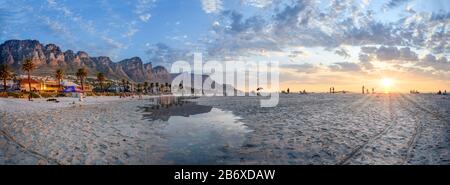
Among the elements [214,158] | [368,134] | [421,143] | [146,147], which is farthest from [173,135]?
[421,143]

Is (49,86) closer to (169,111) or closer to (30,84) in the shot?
(30,84)

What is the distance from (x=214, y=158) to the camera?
1323 centimetres

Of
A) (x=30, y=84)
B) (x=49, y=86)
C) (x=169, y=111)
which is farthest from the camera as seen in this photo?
(x=49, y=86)

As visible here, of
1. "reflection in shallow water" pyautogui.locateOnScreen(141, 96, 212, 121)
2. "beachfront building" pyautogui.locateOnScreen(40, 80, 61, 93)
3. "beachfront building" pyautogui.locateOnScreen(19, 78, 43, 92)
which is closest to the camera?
"reflection in shallow water" pyautogui.locateOnScreen(141, 96, 212, 121)

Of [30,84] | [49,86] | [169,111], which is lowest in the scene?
[169,111]

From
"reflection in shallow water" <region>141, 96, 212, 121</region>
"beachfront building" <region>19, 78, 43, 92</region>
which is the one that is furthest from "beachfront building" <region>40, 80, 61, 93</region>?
"reflection in shallow water" <region>141, 96, 212, 121</region>

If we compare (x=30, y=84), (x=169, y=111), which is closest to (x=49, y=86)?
(x=30, y=84)

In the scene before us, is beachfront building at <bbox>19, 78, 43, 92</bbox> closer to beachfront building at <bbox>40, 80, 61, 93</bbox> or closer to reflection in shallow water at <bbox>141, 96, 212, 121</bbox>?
beachfront building at <bbox>40, 80, 61, 93</bbox>

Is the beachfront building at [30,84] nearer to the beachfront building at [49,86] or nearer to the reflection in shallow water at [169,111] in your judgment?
the beachfront building at [49,86]

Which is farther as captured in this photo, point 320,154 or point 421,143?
point 421,143
